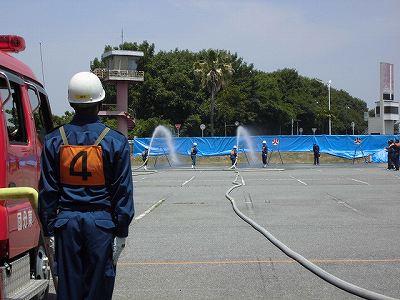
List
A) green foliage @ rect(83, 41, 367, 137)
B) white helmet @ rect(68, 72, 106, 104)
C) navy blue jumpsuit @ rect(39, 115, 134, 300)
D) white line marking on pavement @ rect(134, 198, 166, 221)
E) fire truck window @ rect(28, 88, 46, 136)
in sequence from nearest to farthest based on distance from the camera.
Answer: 1. navy blue jumpsuit @ rect(39, 115, 134, 300)
2. white helmet @ rect(68, 72, 106, 104)
3. fire truck window @ rect(28, 88, 46, 136)
4. white line marking on pavement @ rect(134, 198, 166, 221)
5. green foliage @ rect(83, 41, 367, 137)

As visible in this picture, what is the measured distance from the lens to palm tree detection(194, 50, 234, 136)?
6812 centimetres

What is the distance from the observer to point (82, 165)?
370 cm

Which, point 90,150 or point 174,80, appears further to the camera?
point 174,80

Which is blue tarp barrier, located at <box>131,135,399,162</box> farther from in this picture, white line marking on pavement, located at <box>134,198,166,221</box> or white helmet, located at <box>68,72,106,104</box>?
white helmet, located at <box>68,72,106,104</box>

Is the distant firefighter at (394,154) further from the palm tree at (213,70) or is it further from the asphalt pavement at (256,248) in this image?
the palm tree at (213,70)

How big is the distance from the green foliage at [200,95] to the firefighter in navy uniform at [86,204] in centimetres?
6382

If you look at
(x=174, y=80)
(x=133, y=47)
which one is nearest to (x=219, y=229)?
(x=174, y=80)

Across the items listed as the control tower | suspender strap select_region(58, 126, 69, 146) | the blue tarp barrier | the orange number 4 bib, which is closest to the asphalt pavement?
the orange number 4 bib

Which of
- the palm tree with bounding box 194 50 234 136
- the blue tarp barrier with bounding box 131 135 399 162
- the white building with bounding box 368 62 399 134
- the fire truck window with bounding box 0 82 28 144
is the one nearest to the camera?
the fire truck window with bounding box 0 82 28 144

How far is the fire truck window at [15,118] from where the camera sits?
4707 millimetres

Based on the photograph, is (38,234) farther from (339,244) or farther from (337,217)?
(337,217)

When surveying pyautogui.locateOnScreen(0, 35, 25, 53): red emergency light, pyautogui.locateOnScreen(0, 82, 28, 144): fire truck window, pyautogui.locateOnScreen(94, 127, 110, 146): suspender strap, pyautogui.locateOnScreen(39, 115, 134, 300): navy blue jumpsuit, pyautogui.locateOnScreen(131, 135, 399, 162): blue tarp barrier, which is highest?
pyautogui.locateOnScreen(0, 35, 25, 53): red emergency light

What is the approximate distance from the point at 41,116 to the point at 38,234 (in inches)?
62.2

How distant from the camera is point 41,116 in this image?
6055mm
